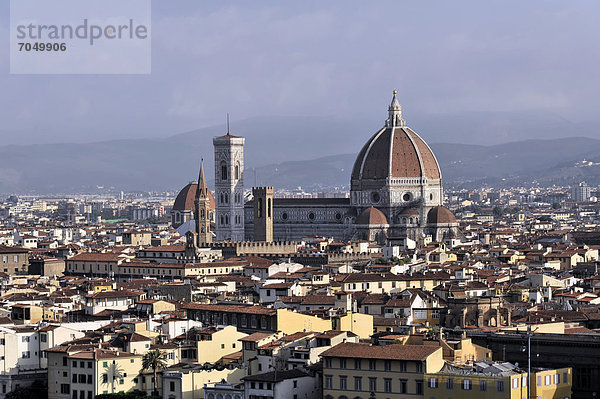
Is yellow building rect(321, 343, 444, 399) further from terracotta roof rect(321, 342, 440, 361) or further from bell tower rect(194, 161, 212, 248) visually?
bell tower rect(194, 161, 212, 248)

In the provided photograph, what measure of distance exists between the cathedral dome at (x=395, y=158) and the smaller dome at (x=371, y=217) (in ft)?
18.8

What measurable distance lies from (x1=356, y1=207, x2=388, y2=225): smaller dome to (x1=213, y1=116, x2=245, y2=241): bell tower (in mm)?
11037

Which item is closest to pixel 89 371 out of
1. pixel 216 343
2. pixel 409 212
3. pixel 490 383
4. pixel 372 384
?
pixel 216 343

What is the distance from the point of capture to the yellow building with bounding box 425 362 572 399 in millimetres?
38750

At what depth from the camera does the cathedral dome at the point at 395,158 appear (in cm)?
13600

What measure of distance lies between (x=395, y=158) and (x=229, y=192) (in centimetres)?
1412

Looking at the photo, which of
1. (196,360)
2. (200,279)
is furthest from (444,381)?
(200,279)

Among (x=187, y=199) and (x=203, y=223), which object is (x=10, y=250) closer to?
(x=203, y=223)

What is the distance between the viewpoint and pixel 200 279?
257ft

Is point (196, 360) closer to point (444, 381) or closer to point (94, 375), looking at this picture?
point (94, 375)

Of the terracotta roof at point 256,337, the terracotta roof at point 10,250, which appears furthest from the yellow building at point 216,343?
the terracotta roof at point 10,250

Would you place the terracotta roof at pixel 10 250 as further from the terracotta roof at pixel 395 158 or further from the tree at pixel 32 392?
the tree at pixel 32 392

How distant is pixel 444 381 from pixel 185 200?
128 meters

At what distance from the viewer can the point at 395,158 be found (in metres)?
136
